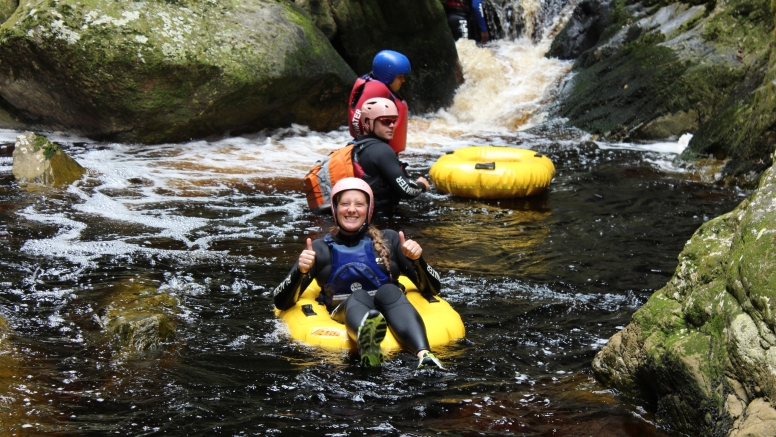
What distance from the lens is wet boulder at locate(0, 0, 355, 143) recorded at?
9.77 meters

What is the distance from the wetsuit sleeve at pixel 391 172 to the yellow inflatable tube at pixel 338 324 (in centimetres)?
225

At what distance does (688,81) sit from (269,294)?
846cm

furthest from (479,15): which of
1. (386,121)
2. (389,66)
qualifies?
(386,121)

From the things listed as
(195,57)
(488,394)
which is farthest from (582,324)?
(195,57)

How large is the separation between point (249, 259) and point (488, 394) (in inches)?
112

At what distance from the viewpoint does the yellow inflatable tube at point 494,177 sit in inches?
319

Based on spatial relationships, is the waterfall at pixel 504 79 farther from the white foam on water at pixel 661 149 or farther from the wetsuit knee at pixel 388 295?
the wetsuit knee at pixel 388 295

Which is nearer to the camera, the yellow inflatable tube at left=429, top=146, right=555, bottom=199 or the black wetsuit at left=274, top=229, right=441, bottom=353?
the black wetsuit at left=274, top=229, right=441, bottom=353

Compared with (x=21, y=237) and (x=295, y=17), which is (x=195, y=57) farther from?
(x=21, y=237)

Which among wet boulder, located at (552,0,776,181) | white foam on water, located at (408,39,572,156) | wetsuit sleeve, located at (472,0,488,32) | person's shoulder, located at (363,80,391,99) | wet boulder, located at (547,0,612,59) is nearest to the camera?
person's shoulder, located at (363,80,391,99)

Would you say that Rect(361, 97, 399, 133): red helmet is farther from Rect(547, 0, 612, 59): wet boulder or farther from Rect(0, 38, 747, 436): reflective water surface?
Rect(547, 0, 612, 59): wet boulder

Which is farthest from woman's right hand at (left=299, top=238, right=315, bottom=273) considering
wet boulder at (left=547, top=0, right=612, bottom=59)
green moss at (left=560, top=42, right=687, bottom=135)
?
wet boulder at (left=547, top=0, right=612, bottom=59)

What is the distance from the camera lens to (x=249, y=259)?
5949 mm

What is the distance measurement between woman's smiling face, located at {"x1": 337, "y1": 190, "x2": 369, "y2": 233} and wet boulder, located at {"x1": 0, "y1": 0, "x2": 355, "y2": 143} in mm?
6274
